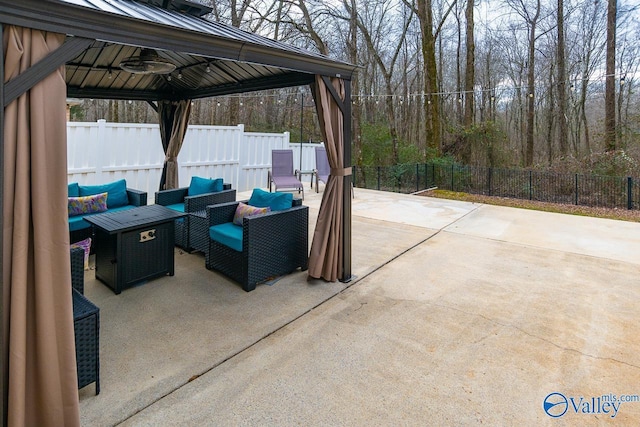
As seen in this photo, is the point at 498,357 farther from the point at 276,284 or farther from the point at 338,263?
the point at 276,284

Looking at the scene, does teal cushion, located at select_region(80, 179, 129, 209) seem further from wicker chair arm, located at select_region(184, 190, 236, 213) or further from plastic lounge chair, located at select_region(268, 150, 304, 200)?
plastic lounge chair, located at select_region(268, 150, 304, 200)

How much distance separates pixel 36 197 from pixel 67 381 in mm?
828

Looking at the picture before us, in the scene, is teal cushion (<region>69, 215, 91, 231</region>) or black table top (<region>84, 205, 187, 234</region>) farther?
teal cushion (<region>69, 215, 91, 231</region>)

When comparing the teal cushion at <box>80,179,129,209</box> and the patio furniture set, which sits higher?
the teal cushion at <box>80,179,129,209</box>

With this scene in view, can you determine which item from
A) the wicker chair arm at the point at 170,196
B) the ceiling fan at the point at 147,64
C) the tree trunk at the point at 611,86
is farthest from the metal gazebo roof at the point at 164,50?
the tree trunk at the point at 611,86

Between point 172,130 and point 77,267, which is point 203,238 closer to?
point 77,267

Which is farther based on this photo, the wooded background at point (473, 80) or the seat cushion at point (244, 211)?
the wooded background at point (473, 80)

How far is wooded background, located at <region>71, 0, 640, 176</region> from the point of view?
1087 cm

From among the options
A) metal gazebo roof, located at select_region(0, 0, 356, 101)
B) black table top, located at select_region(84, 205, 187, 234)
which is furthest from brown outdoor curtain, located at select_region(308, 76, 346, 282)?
black table top, located at select_region(84, 205, 187, 234)

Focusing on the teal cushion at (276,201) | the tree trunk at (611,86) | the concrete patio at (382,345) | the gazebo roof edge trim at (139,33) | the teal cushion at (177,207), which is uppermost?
the tree trunk at (611,86)

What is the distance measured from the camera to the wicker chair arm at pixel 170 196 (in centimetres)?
484

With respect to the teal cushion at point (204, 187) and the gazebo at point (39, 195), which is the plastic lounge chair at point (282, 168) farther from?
the gazebo at point (39, 195)

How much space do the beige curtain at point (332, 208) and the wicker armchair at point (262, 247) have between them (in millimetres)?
269

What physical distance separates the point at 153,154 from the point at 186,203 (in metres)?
3.32
